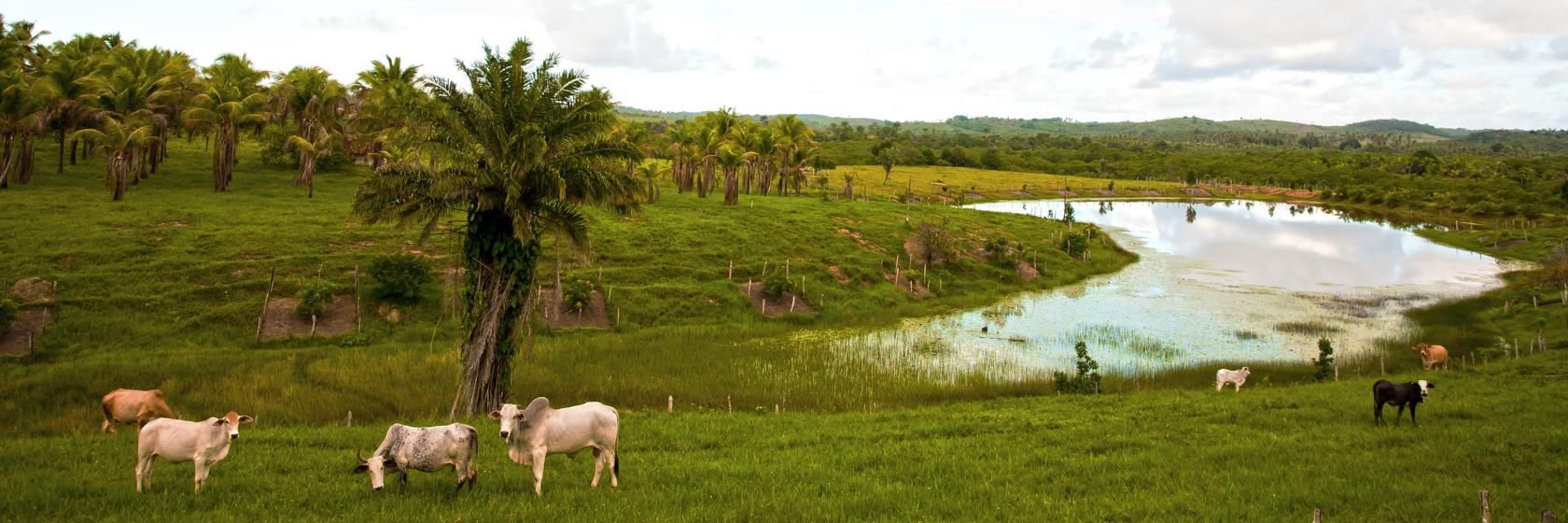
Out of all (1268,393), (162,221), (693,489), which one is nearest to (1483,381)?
(1268,393)

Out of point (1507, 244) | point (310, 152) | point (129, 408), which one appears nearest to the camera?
point (129, 408)

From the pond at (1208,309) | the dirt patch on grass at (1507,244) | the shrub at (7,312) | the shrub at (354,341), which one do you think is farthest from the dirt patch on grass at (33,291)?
the dirt patch on grass at (1507,244)

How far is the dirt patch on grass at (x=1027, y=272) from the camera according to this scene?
169 feet

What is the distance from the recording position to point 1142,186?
475 ft

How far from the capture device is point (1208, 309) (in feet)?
139

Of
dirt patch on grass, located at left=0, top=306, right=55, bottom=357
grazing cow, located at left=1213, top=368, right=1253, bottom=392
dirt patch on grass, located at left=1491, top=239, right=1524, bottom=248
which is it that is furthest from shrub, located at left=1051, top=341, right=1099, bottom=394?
dirt patch on grass, located at left=1491, top=239, right=1524, bottom=248

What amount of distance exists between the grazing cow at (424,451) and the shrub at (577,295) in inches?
850

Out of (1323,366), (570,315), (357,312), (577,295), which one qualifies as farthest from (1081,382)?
(357,312)

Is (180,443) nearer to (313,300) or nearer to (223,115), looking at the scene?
(313,300)

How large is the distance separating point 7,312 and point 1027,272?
46.8m

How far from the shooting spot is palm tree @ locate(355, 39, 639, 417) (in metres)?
20.1

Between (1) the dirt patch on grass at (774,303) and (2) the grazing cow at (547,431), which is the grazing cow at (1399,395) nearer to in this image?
(2) the grazing cow at (547,431)

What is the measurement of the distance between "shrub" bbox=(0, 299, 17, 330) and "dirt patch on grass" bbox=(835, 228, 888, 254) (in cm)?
3871

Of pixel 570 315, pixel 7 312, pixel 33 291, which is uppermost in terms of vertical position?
pixel 33 291
